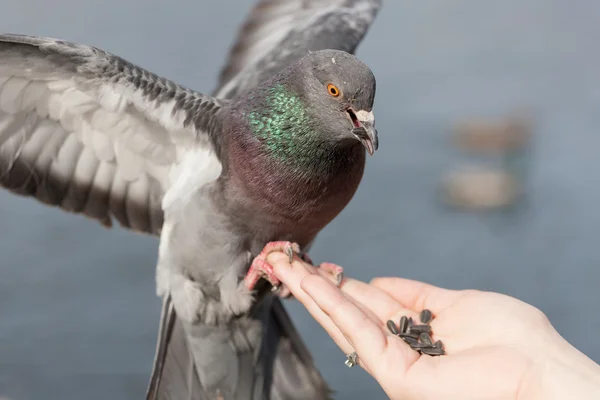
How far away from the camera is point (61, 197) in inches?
148

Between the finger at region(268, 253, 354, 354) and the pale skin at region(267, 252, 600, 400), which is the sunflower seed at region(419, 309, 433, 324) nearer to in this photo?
the pale skin at region(267, 252, 600, 400)

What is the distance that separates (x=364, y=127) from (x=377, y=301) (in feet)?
2.66

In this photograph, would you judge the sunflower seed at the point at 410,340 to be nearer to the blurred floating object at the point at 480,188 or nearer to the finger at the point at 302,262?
the finger at the point at 302,262

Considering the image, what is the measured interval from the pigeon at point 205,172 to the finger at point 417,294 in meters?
0.24

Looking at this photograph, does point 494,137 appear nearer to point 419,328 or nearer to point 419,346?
point 419,328

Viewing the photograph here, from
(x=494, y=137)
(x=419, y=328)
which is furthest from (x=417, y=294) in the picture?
(x=494, y=137)

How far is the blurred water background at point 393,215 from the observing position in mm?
5316

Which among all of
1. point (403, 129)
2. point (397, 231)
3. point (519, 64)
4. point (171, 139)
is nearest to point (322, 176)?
point (171, 139)

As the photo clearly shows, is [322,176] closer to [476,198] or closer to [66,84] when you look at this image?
[66,84]

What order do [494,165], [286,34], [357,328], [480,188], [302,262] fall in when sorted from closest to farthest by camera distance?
[357,328] → [302,262] → [286,34] → [480,188] → [494,165]

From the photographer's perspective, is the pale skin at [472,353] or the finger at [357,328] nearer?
the pale skin at [472,353]

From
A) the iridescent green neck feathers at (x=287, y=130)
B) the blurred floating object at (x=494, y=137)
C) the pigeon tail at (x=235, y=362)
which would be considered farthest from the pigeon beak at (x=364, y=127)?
the blurred floating object at (x=494, y=137)

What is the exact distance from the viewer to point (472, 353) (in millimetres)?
2793

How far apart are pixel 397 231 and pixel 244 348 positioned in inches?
111
